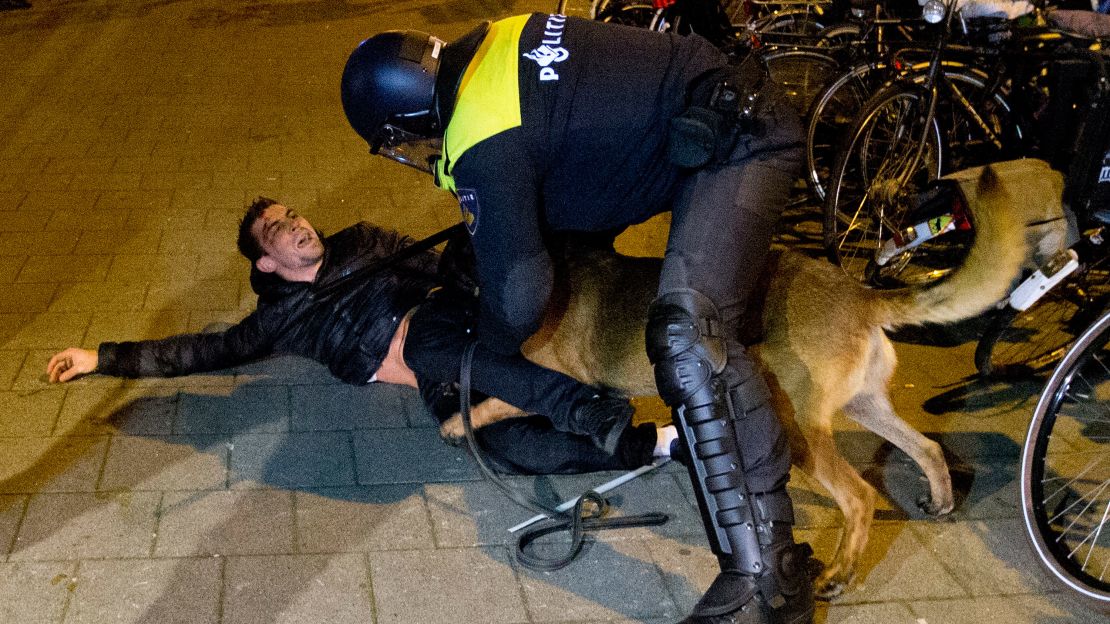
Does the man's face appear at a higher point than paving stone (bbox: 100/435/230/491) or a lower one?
higher

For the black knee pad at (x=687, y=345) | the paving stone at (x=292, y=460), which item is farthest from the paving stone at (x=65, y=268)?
the black knee pad at (x=687, y=345)

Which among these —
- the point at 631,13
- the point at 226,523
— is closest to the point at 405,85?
the point at 226,523

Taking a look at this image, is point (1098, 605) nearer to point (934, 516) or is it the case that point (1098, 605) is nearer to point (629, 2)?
point (934, 516)

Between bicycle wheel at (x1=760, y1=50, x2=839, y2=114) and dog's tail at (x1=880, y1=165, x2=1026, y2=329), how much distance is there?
311cm

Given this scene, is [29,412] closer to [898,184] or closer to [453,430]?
[453,430]

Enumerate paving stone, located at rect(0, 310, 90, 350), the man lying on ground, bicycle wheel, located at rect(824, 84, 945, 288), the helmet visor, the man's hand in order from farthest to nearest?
bicycle wheel, located at rect(824, 84, 945, 288), paving stone, located at rect(0, 310, 90, 350), the man's hand, the man lying on ground, the helmet visor

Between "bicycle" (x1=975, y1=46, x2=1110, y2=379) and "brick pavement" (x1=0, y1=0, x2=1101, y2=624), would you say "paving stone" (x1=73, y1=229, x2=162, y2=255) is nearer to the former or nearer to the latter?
"brick pavement" (x1=0, y1=0, x2=1101, y2=624)

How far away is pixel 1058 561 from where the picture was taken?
317 centimetres

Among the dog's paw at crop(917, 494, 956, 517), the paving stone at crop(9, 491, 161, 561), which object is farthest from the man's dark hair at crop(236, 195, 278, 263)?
the dog's paw at crop(917, 494, 956, 517)

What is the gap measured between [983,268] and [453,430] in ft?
6.51

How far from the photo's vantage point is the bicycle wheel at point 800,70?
623 cm

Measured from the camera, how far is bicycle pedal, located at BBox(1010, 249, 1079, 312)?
3.70m

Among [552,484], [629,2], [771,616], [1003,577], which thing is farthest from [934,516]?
[629,2]

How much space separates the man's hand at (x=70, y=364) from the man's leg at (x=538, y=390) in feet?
4.79
